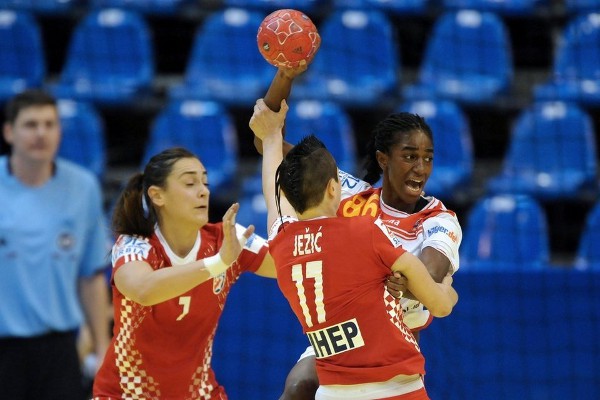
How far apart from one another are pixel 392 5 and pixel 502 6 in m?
0.81

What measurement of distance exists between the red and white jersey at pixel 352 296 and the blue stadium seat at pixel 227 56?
183 inches

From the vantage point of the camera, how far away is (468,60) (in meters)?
8.00

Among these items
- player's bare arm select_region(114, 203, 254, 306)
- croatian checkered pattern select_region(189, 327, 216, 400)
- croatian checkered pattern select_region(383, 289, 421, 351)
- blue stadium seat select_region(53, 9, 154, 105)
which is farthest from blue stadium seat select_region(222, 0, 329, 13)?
croatian checkered pattern select_region(383, 289, 421, 351)

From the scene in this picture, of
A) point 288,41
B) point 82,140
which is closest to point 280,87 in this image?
point 288,41

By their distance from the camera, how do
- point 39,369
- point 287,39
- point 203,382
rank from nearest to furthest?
point 287,39
point 203,382
point 39,369

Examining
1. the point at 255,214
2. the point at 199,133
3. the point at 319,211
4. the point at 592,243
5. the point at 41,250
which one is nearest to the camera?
the point at 319,211

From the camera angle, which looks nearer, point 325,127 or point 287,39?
point 287,39

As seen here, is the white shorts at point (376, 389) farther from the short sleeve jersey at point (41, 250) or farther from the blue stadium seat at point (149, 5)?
the blue stadium seat at point (149, 5)

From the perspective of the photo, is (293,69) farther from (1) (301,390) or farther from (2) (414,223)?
(1) (301,390)

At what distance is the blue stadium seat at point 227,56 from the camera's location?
8078 mm

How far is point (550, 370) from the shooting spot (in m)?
6.00

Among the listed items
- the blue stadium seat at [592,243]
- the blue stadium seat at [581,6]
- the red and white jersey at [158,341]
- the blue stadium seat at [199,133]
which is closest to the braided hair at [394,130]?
the red and white jersey at [158,341]

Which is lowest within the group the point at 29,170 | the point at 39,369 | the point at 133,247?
the point at 39,369

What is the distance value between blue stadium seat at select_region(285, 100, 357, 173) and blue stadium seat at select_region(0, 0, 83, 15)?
85.4 inches
